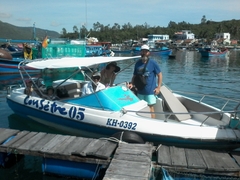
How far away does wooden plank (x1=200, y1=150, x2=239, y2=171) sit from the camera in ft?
17.8

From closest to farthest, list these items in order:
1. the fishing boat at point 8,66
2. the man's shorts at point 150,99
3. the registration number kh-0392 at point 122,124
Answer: the registration number kh-0392 at point 122,124
the man's shorts at point 150,99
the fishing boat at point 8,66

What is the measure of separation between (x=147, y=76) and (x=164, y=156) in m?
2.46

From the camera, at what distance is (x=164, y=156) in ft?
19.5

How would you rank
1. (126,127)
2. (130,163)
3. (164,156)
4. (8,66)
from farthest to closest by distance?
(8,66) → (126,127) → (164,156) → (130,163)

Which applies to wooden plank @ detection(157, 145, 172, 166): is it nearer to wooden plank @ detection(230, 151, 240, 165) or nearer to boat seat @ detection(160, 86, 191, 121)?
wooden plank @ detection(230, 151, 240, 165)

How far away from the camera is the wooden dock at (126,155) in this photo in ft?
17.5

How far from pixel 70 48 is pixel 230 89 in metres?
16.5

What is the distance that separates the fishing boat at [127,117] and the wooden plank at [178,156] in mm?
445

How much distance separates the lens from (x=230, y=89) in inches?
746

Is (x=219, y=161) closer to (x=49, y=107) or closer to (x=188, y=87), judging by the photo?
(x=49, y=107)

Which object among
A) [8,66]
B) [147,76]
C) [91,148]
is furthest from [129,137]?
[8,66]

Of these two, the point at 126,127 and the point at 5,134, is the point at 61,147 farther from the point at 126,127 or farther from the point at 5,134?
the point at 5,134

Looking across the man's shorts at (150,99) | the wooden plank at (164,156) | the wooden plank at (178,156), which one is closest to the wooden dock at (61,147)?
the wooden plank at (164,156)

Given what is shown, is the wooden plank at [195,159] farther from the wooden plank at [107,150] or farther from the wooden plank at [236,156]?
the wooden plank at [107,150]
